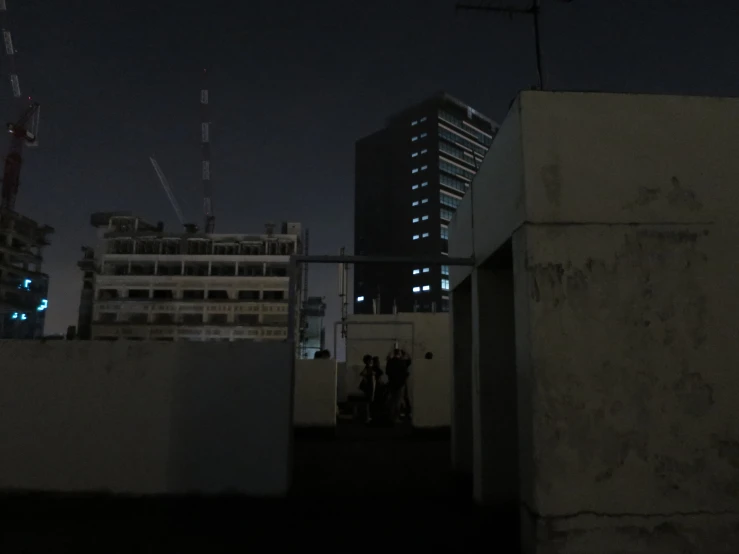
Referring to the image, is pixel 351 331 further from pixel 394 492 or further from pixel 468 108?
pixel 468 108

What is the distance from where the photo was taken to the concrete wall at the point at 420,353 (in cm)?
1073

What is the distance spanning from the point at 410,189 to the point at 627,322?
96.2 metres

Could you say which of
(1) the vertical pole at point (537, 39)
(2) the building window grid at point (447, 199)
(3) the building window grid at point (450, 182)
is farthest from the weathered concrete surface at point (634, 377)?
(3) the building window grid at point (450, 182)

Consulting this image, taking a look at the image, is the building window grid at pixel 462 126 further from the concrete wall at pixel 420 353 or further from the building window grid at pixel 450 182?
the concrete wall at pixel 420 353

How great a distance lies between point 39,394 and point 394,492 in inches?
166

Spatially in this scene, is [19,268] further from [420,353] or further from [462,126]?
[462,126]

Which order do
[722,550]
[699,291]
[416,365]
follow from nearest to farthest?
[722,550], [699,291], [416,365]

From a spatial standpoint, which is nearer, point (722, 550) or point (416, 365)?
point (722, 550)

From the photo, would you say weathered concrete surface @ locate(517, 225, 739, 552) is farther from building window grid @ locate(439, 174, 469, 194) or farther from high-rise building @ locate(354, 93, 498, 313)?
building window grid @ locate(439, 174, 469, 194)

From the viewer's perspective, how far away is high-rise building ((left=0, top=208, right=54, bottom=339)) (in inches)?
2441

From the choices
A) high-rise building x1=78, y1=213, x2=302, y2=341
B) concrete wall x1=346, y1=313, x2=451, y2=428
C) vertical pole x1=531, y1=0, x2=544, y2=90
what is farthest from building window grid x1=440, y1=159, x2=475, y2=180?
vertical pole x1=531, y1=0, x2=544, y2=90

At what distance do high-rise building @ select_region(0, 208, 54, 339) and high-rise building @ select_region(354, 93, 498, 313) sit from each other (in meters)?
52.1

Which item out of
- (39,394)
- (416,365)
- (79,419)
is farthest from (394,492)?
(416,365)

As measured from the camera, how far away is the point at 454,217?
277 inches
